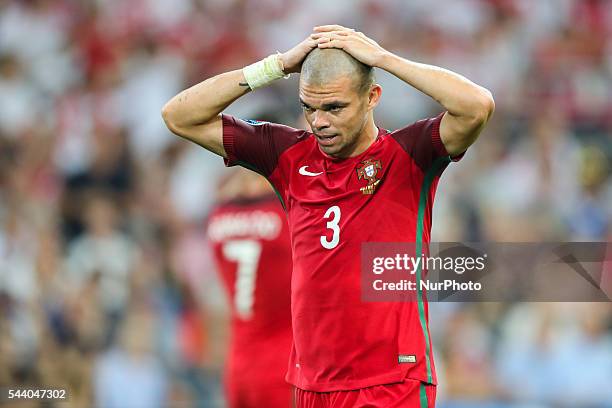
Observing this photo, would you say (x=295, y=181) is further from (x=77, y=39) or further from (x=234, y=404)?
Answer: (x=77, y=39)

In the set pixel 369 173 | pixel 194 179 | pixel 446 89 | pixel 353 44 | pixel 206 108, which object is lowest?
pixel 369 173

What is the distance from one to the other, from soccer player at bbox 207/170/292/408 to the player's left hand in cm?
219

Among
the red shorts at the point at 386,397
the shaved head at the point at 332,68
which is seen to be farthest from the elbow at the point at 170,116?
the red shorts at the point at 386,397

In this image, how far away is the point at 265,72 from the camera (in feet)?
15.2

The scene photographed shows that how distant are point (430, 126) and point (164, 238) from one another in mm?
5612

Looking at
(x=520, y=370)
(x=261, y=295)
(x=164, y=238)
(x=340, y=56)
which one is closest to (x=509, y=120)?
(x=520, y=370)

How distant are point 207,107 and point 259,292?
2019 mm

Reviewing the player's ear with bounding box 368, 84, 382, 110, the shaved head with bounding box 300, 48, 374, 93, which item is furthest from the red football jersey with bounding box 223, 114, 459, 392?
the shaved head with bounding box 300, 48, 374, 93

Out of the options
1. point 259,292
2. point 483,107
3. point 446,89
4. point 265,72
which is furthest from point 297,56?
point 259,292

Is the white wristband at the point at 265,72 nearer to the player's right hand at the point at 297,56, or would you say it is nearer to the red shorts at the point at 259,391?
the player's right hand at the point at 297,56

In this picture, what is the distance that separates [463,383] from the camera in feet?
26.9

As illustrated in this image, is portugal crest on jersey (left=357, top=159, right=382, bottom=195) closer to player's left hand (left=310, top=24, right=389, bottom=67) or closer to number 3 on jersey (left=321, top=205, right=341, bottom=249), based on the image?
number 3 on jersey (left=321, top=205, right=341, bottom=249)

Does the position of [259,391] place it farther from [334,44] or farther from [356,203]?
[334,44]

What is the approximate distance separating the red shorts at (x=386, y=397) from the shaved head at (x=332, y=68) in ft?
4.12
